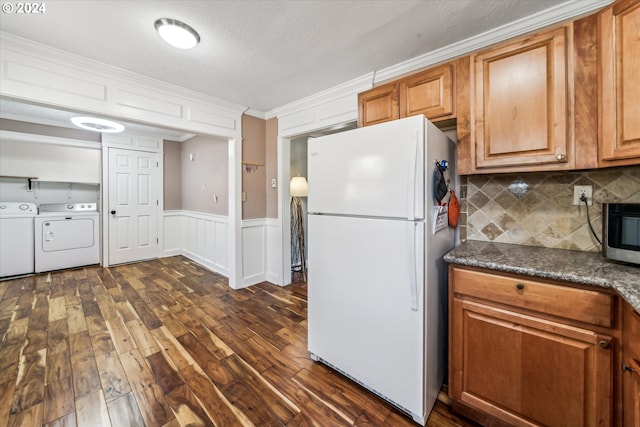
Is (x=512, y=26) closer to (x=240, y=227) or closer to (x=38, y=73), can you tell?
(x=240, y=227)

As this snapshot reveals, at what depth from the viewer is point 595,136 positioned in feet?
3.98

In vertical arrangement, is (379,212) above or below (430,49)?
below

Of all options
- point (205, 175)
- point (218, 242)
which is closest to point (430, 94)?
point (218, 242)

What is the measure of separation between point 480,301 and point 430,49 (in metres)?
1.86

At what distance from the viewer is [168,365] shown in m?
1.79

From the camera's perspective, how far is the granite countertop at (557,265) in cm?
97

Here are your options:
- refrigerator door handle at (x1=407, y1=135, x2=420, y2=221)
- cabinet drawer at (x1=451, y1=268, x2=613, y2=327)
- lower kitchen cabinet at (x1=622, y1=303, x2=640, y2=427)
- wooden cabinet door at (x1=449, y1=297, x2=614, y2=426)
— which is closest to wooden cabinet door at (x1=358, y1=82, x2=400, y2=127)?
refrigerator door handle at (x1=407, y1=135, x2=420, y2=221)

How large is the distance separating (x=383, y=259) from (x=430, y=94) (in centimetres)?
120

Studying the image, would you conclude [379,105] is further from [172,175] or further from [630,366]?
[172,175]

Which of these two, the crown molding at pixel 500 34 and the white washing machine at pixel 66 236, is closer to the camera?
the crown molding at pixel 500 34

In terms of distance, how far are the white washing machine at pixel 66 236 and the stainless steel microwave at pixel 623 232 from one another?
19.9ft

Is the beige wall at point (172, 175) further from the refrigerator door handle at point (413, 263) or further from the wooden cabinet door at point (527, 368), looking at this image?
the wooden cabinet door at point (527, 368)

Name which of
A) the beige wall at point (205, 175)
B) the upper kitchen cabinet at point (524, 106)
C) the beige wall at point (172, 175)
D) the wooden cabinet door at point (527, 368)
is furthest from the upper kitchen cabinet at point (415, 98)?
the beige wall at point (172, 175)

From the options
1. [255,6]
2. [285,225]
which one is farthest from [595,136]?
[285,225]
